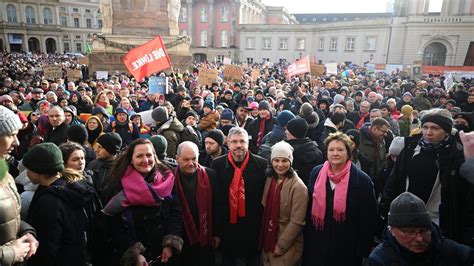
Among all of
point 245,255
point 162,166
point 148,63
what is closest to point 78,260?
point 162,166

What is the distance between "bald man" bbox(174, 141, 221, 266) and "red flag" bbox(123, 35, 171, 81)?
254 inches

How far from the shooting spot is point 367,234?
10.9 ft

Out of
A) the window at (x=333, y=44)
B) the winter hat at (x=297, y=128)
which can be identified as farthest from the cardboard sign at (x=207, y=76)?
the window at (x=333, y=44)

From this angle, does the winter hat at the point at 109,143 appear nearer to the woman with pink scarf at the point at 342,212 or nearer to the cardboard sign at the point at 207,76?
the woman with pink scarf at the point at 342,212

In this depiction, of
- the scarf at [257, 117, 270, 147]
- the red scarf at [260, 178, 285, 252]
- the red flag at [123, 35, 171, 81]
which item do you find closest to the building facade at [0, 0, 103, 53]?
the red flag at [123, 35, 171, 81]

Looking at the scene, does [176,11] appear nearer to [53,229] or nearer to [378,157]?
[378,157]

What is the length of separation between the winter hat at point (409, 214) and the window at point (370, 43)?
48367 millimetres

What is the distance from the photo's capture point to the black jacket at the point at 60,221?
2.58 meters

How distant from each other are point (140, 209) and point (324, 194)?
1863 millimetres

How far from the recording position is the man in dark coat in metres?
3.69

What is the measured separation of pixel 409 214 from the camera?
232 cm

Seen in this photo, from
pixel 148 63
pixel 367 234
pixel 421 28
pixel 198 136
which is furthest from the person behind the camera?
pixel 421 28

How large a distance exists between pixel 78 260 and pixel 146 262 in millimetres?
584

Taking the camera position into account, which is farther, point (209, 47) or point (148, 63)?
point (209, 47)
